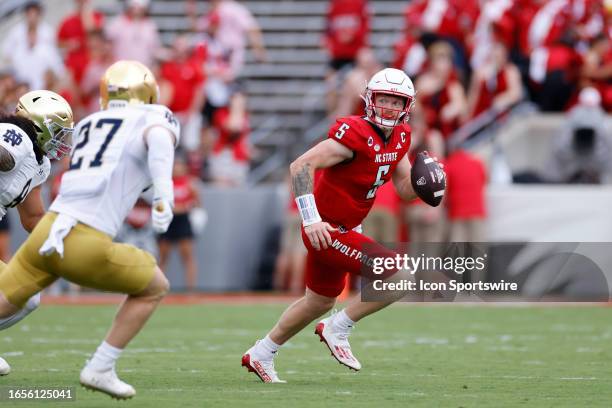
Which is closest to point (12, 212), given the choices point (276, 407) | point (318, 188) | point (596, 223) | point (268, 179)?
point (268, 179)

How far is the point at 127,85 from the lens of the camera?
19.3ft

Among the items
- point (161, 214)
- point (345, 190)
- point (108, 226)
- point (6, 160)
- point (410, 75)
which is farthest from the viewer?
point (410, 75)

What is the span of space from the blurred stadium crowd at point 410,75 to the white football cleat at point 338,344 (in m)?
5.55

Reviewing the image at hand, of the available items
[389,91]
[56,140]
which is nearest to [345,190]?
[389,91]

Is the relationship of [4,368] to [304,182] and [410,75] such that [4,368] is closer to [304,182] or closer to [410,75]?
[304,182]

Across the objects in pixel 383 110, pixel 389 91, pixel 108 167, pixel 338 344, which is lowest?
pixel 338 344

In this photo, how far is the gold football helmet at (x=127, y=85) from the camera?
5883 mm

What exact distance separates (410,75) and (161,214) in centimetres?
882

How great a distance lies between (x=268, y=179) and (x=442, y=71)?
301 cm

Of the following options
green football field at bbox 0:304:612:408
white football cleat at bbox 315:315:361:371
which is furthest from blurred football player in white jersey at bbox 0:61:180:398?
white football cleat at bbox 315:315:361:371

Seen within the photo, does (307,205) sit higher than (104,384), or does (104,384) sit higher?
(307,205)

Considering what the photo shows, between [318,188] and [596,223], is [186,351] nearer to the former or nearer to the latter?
[318,188]

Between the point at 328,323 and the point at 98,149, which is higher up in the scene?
the point at 98,149

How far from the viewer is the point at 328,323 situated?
705cm
